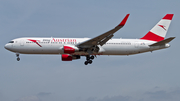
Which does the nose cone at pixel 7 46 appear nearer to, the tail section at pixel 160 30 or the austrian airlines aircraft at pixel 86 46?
the austrian airlines aircraft at pixel 86 46

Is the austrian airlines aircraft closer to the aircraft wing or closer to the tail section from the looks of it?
the aircraft wing

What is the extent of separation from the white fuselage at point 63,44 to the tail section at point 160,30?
2.09 m

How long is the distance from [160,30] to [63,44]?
16823 mm

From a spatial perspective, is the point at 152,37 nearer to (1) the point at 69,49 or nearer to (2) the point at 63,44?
(1) the point at 69,49

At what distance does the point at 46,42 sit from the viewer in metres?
45.9

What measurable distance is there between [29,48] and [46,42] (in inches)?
105

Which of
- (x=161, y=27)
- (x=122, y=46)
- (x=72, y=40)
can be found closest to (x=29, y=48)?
(x=72, y=40)

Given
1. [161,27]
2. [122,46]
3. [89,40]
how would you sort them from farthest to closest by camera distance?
[161,27] → [122,46] → [89,40]

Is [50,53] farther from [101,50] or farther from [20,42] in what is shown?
[101,50]

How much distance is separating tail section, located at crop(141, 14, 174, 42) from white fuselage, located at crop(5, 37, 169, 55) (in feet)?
6.84

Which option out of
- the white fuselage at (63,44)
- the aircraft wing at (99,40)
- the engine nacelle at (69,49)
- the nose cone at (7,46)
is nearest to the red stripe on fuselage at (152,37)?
the white fuselage at (63,44)

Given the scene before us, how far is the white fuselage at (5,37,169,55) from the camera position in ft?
150

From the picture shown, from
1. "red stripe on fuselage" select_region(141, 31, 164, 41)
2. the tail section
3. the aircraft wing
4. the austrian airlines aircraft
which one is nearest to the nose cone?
the austrian airlines aircraft

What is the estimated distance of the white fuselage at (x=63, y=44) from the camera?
4572 centimetres
